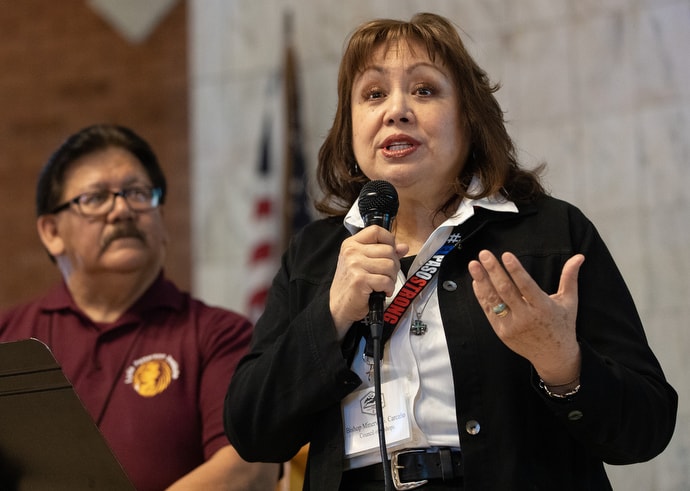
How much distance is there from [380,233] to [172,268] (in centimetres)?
514

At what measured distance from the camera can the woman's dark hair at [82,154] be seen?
3533 millimetres

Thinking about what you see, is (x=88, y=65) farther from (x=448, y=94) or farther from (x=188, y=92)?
(x=448, y=94)

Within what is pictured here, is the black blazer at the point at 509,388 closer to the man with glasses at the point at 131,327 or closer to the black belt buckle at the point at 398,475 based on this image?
the black belt buckle at the point at 398,475

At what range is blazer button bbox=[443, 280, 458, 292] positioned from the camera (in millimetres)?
2156

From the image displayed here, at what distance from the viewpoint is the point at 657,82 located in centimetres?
572

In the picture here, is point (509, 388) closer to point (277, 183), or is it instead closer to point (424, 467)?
point (424, 467)

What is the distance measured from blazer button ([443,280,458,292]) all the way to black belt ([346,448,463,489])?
0.34 metres

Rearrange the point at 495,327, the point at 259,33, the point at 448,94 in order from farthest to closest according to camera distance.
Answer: the point at 259,33 → the point at 448,94 → the point at 495,327

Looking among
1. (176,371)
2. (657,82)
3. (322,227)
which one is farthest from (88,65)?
(322,227)

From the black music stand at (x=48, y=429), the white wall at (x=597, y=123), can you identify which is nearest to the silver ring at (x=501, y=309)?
the black music stand at (x=48, y=429)

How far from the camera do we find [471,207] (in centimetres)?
224

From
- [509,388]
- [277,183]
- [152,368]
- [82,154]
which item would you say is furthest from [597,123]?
[509,388]

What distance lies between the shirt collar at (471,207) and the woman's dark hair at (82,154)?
1.42 m

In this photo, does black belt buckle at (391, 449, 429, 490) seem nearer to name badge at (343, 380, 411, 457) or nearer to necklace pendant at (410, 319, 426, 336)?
name badge at (343, 380, 411, 457)
